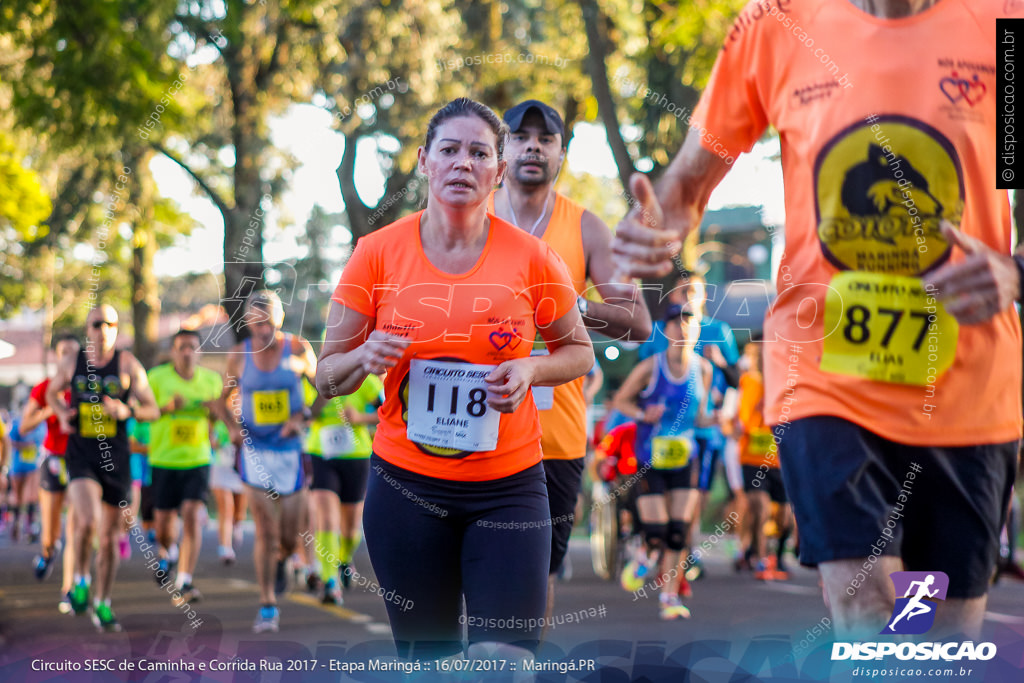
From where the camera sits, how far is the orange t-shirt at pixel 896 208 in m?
2.51

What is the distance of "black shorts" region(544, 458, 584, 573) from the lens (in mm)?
4152

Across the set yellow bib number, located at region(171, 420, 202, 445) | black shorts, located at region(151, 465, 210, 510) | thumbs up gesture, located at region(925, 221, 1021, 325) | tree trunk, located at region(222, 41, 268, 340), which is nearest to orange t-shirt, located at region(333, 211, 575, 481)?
thumbs up gesture, located at region(925, 221, 1021, 325)

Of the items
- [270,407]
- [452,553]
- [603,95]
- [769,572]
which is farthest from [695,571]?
[452,553]

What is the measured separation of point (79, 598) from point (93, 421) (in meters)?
1.23

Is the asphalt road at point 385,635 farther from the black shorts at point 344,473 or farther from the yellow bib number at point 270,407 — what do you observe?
the yellow bib number at point 270,407

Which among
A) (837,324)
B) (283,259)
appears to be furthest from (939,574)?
(283,259)

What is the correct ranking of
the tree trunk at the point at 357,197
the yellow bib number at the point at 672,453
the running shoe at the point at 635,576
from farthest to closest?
the running shoe at the point at 635,576 → the tree trunk at the point at 357,197 → the yellow bib number at the point at 672,453

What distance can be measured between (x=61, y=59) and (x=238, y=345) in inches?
210

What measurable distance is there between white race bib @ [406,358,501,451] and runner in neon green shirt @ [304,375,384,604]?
205 inches

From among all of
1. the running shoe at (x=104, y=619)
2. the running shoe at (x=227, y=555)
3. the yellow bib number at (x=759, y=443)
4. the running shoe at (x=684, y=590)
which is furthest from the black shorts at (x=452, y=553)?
the running shoe at (x=227, y=555)

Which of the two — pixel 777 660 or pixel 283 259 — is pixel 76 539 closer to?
pixel 777 660

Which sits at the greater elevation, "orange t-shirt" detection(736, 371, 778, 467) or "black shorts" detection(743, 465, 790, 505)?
"orange t-shirt" detection(736, 371, 778, 467)

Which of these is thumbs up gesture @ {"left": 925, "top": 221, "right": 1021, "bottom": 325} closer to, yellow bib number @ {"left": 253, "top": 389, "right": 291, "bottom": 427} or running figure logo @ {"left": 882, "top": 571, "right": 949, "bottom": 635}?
running figure logo @ {"left": 882, "top": 571, "right": 949, "bottom": 635}

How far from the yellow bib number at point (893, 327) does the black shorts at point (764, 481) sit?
25.7 ft
